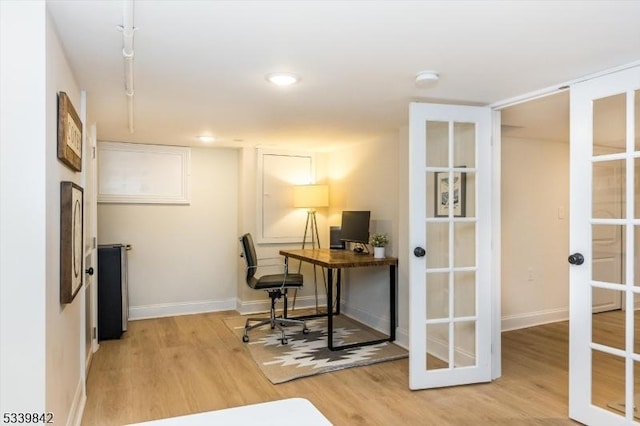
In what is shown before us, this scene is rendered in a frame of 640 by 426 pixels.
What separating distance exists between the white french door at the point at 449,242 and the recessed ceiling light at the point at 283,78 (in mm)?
915

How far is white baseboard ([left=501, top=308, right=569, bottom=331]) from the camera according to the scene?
445 cm

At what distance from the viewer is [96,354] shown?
368 cm

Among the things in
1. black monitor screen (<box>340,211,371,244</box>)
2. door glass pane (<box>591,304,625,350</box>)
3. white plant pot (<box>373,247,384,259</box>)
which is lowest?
door glass pane (<box>591,304,625,350</box>)

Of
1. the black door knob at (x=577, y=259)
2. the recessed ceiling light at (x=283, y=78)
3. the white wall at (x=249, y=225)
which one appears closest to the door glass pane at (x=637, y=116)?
the black door knob at (x=577, y=259)

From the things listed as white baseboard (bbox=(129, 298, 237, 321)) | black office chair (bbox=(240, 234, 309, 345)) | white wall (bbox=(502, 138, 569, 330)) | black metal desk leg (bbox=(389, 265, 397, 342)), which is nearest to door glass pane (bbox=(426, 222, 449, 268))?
black metal desk leg (bbox=(389, 265, 397, 342))

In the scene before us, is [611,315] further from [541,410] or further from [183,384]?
[183,384]

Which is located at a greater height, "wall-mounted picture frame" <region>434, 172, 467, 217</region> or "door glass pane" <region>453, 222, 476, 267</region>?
"wall-mounted picture frame" <region>434, 172, 467, 217</region>

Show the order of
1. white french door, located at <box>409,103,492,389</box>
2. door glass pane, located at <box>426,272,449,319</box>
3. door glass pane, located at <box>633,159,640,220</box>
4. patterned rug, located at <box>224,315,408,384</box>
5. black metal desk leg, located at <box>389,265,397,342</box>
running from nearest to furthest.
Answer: door glass pane, located at <box>633,159,640,220</box> → white french door, located at <box>409,103,492,389</box> → door glass pane, located at <box>426,272,449,319</box> → patterned rug, located at <box>224,315,408,384</box> → black metal desk leg, located at <box>389,265,397,342</box>

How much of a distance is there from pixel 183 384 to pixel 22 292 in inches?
71.7

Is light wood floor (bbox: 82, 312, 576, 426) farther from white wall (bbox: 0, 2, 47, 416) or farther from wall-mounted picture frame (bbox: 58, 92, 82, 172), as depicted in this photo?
wall-mounted picture frame (bbox: 58, 92, 82, 172)

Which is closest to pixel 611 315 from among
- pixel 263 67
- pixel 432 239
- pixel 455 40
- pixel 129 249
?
pixel 432 239

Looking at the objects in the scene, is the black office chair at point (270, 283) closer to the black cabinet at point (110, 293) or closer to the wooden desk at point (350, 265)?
the wooden desk at point (350, 265)

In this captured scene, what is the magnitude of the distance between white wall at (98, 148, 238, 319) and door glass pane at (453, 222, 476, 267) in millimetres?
3075

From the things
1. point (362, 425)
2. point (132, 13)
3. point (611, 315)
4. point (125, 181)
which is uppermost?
point (132, 13)
